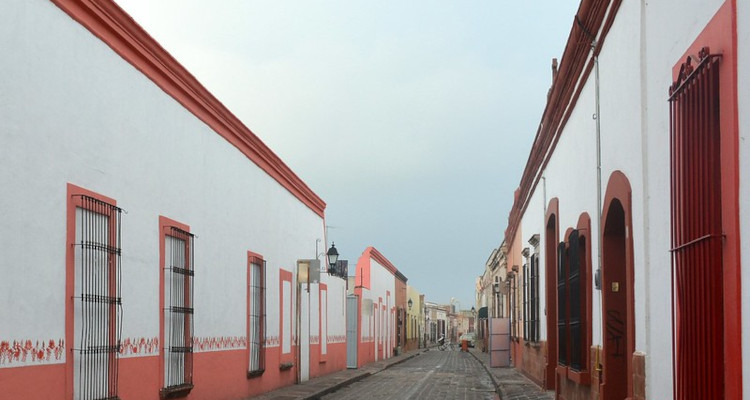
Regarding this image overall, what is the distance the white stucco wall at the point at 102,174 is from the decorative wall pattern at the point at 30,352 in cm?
8

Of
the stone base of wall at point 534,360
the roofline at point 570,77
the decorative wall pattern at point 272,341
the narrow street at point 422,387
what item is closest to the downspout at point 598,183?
the roofline at point 570,77

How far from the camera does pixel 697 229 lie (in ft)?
18.5

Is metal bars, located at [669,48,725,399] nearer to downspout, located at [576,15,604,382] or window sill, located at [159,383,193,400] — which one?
downspout, located at [576,15,604,382]

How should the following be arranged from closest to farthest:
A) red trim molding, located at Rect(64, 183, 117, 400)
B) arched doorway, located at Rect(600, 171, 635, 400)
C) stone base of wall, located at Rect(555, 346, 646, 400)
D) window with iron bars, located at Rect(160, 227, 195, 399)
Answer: stone base of wall, located at Rect(555, 346, 646, 400), red trim molding, located at Rect(64, 183, 117, 400), arched doorway, located at Rect(600, 171, 635, 400), window with iron bars, located at Rect(160, 227, 195, 399)

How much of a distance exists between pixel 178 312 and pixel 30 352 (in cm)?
417

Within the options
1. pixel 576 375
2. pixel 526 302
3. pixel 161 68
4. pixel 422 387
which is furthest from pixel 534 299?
pixel 161 68

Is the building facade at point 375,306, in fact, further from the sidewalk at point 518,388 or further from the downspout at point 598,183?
the downspout at point 598,183

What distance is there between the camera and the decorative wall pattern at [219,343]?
1272cm


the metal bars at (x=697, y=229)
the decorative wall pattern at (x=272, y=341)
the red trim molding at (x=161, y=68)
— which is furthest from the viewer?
the decorative wall pattern at (x=272, y=341)

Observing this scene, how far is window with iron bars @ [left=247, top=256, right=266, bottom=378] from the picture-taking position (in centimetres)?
1576

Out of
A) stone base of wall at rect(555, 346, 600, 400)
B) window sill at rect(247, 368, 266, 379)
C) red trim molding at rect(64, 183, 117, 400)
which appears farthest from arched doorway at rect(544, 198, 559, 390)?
red trim molding at rect(64, 183, 117, 400)

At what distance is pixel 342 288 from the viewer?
27.7m

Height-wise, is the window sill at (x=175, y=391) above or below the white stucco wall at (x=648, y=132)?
below

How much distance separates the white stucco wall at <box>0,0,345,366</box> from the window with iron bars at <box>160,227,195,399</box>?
367 millimetres
